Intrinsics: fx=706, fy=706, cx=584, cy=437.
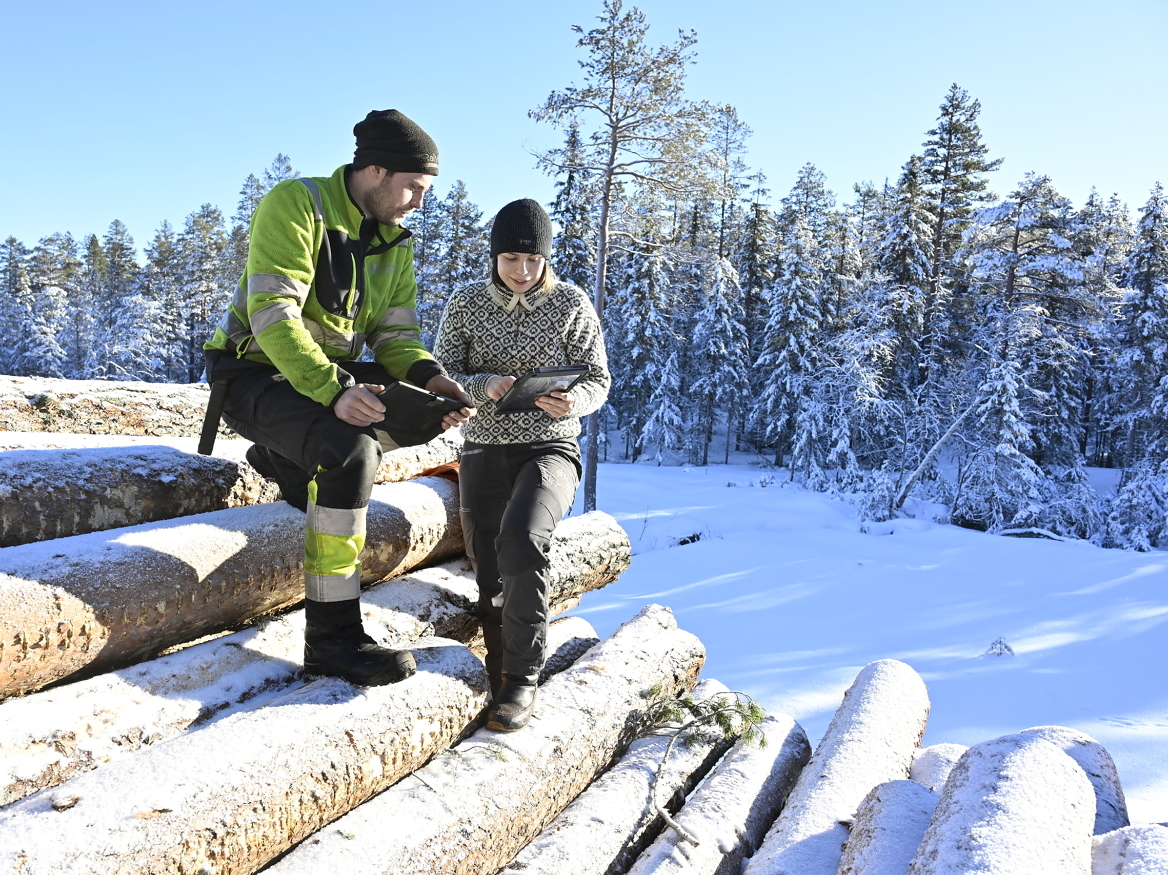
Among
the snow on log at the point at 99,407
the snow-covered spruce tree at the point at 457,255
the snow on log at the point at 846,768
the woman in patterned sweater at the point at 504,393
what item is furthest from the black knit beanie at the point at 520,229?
the snow-covered spruce tree at the point at 457,255

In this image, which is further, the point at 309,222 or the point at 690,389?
the point at 690,389

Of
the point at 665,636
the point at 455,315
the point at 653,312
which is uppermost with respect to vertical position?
the point at 653,312

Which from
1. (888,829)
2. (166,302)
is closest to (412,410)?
(888,829)

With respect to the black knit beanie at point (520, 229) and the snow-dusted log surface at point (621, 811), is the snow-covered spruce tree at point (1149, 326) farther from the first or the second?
the black knit beanie at point (520, 229)

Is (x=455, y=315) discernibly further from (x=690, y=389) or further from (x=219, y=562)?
(x=690, y=389)

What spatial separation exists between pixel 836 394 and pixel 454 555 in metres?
22.0

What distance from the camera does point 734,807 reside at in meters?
3.00

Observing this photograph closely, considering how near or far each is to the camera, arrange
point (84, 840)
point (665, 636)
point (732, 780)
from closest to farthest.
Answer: point (84, 840), point (732, 780), point (665, 636)

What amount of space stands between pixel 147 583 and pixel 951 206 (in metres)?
27.4

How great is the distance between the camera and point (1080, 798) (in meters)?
2.43

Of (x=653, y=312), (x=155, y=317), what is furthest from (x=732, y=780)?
(x=155, y=317)

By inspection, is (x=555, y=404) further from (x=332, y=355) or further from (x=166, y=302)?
(x=166, y=302)

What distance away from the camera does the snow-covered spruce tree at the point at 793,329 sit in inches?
1068

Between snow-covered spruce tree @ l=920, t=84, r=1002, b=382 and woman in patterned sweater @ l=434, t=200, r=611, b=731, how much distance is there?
22.2 meters
